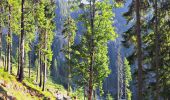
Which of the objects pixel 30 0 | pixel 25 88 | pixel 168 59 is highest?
pixel 30 0

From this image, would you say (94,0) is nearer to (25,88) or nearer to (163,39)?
(163,39)

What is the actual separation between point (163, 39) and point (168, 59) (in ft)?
5.35

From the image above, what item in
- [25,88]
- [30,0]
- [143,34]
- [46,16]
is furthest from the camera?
[46,16]

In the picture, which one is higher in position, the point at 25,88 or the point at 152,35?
the point at 152,35

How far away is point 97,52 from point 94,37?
1307mm

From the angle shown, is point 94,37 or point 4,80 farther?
point 94,37

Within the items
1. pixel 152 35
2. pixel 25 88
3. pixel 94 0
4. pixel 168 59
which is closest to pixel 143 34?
pixel 152 35

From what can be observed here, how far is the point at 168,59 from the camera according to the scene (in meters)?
27.2

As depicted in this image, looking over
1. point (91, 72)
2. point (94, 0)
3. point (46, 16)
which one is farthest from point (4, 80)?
point (46, 16)

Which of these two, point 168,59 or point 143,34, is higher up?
point 143,34

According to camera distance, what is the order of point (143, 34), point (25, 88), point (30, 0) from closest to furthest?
point (143, 34), point (25, 88), point (30, 0)

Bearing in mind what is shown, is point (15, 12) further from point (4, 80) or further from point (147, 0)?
point (147, 0)

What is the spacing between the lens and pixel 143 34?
1109 inches

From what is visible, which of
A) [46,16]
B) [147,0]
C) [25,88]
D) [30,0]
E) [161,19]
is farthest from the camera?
[46,16]
